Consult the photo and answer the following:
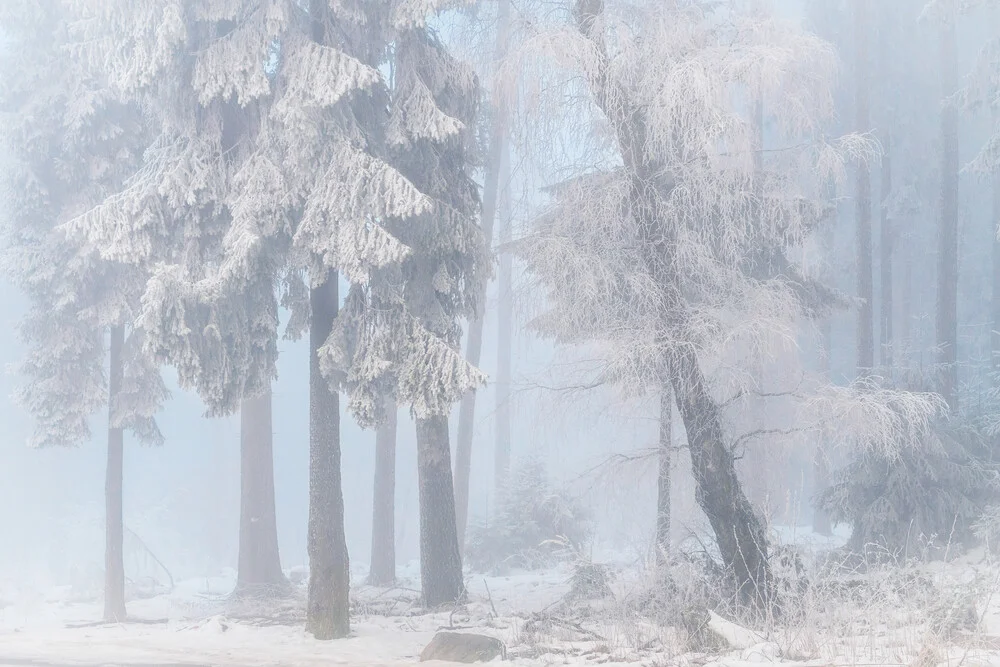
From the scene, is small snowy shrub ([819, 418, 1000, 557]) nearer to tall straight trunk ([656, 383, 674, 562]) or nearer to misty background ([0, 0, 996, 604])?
misty background ([0, 0, 996, 604])

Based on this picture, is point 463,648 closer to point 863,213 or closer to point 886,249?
point 863,213

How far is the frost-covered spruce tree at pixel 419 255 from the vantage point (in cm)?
902

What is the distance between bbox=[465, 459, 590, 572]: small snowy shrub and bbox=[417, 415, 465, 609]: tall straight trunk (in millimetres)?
7883

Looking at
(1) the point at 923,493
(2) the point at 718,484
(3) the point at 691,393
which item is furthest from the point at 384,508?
(1) the point at 923,493

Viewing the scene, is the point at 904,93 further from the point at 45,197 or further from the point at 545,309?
the point at 45,197

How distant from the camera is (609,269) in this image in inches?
405

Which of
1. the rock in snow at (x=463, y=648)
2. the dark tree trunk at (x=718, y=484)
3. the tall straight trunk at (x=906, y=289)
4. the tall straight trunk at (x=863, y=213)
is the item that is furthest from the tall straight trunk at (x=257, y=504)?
the tall straight trunk at (x=906, y=289)

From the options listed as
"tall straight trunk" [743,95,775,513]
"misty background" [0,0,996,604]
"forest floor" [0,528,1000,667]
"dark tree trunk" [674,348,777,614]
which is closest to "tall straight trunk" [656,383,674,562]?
"misty background" [0,0,996,604]

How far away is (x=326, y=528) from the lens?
9633mm

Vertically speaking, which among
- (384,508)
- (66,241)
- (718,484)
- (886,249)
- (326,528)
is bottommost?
(384,508)

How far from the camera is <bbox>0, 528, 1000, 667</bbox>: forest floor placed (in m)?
7.00

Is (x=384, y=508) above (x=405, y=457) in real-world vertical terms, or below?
above

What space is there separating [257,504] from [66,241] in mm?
5712

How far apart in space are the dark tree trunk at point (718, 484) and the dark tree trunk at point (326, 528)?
414 cm
